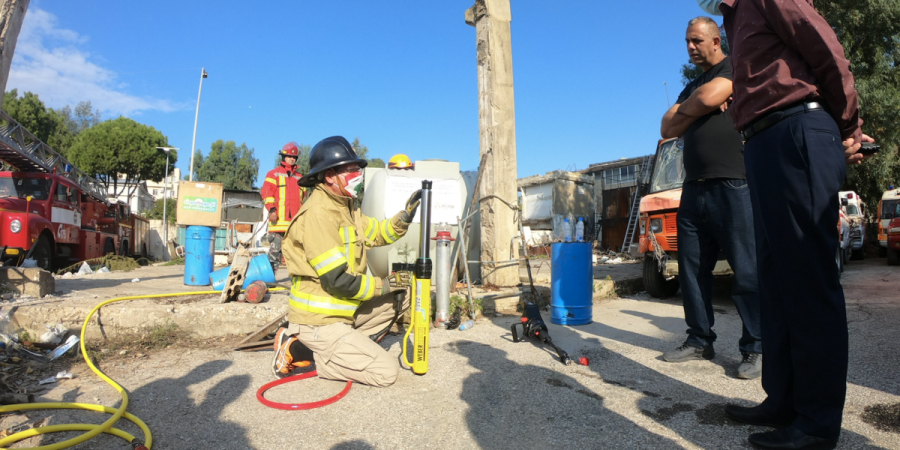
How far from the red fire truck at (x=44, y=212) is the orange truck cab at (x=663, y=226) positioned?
28.0 ft

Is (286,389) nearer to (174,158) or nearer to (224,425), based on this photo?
(224,425)

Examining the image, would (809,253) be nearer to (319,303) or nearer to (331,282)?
(331,282)

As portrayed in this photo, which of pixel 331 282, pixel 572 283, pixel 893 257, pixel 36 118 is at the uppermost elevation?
pixel 36 118

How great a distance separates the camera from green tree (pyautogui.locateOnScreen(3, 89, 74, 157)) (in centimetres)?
2942

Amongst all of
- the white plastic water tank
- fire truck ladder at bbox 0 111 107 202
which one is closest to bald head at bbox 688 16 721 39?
the white plastic water tank

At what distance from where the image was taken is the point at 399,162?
6320 millimetres

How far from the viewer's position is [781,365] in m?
1.93

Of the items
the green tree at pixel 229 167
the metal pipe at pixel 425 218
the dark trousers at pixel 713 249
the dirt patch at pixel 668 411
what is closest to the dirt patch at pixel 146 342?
the metal pipe at pixel 425 218

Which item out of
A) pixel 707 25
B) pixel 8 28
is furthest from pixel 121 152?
pixel 707 25

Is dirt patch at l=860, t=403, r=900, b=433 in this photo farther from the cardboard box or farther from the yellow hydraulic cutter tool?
the cardboard box

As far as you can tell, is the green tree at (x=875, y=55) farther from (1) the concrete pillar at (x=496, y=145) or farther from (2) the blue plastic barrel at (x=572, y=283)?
(2) the blue plastic barrel at (x=572, y=283)

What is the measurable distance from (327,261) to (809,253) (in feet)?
7.39

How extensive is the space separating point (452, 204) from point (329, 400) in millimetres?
3600

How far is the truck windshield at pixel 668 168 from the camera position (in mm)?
6444
